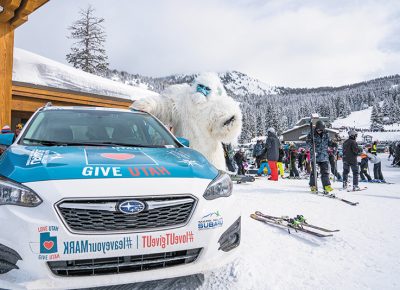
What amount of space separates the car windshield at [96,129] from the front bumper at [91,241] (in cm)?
101

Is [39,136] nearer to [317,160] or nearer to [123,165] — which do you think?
[123,165]

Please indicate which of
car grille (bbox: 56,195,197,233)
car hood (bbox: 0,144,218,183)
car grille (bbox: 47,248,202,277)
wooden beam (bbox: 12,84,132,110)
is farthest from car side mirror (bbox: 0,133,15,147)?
wooden beam (bbox: 12,84,132,110)

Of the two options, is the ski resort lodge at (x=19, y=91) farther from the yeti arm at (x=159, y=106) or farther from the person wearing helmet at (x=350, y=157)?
the person wearing helmet at (x=350, y=157)

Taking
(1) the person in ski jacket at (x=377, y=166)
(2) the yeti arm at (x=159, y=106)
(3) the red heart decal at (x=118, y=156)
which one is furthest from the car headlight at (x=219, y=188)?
(1) the person in ski jacket at (x=377, y=166)

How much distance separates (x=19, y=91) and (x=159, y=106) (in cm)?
515

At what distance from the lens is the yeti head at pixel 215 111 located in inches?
196

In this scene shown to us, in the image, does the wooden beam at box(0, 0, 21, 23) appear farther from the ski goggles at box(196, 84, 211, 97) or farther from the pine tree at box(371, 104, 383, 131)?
the pine tree at box(371, 104, 383, 131)

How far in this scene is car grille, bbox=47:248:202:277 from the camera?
1832mm

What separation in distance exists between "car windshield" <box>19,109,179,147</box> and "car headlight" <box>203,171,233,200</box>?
0.93 metres

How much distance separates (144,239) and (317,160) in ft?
21.6

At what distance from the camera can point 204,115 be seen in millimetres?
5055

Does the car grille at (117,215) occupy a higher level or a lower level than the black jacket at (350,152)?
lower

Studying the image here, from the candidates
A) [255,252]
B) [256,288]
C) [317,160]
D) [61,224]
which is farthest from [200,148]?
[317,160]

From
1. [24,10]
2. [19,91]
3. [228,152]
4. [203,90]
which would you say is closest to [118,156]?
[203,90]
